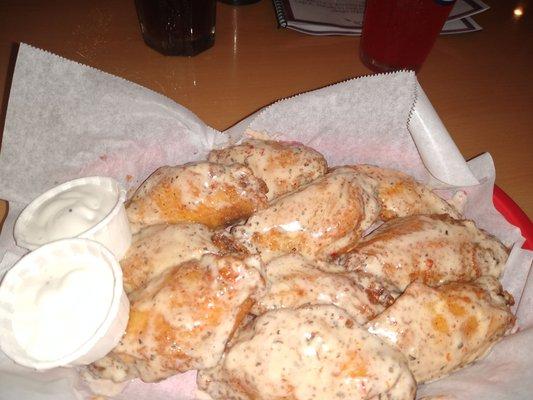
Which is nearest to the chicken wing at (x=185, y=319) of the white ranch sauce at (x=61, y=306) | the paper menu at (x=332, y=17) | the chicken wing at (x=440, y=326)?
the white ranch sauce at (x=61, y=306)

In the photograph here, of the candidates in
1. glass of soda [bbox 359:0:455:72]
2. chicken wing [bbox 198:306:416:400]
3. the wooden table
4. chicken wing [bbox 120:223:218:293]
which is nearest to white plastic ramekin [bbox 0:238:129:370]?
chicken wing [bbox 120:223:218:293]

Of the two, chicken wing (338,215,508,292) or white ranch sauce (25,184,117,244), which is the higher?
chicken wing (338,215,508,292)

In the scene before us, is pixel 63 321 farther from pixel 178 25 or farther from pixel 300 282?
pixel 178 25

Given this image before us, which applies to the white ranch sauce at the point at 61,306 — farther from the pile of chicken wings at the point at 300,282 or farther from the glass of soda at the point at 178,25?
the glass of soda at the point at 178,25

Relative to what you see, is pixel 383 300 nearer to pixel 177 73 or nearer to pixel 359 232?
pixel 359 232

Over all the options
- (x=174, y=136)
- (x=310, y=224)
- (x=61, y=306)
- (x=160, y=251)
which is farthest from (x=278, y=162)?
(x=61, y=306)

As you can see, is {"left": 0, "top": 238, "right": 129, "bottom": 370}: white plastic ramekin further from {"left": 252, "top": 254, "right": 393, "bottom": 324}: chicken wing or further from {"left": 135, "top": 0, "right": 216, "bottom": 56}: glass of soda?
{"left": 135, "top": 0, "right": 216, "bottom": 56}: glass of soda

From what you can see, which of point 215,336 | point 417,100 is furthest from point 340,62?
point 215,336
